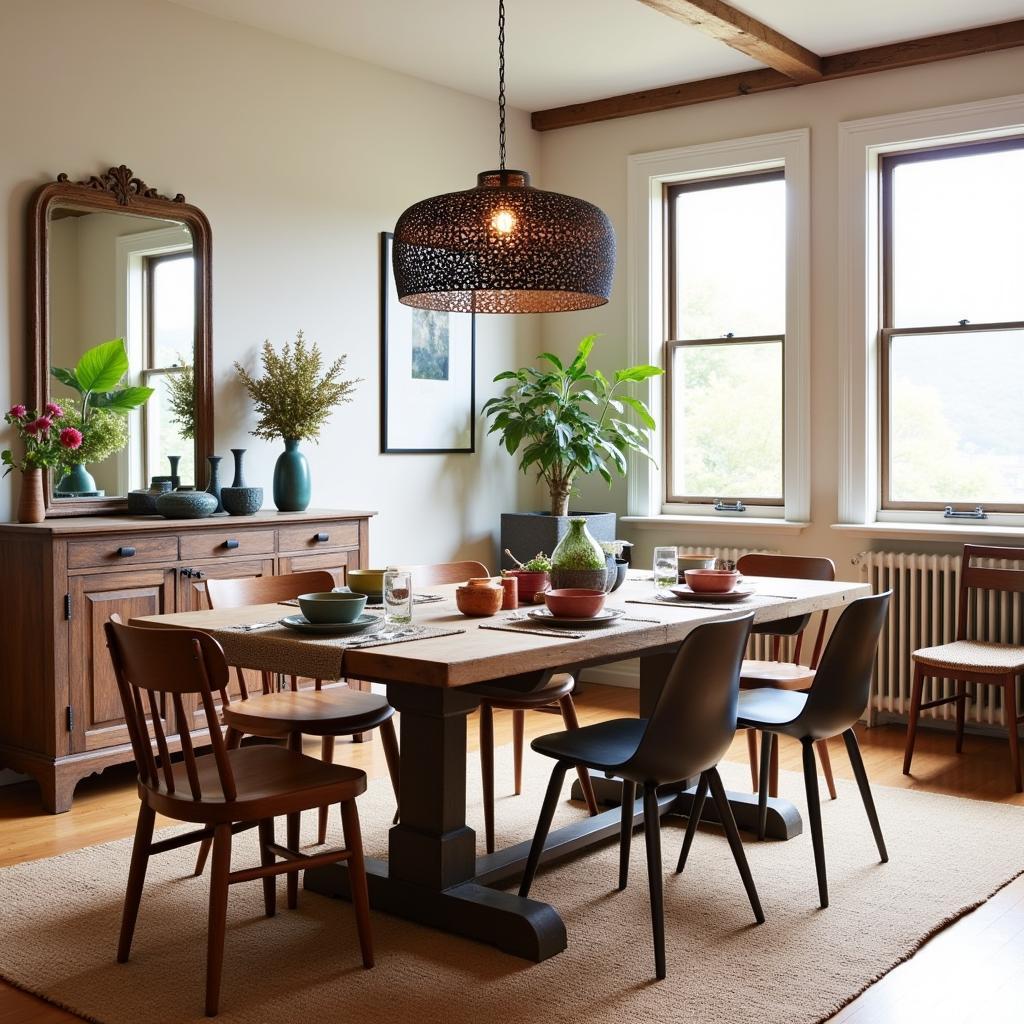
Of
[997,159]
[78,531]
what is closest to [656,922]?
[78,531]

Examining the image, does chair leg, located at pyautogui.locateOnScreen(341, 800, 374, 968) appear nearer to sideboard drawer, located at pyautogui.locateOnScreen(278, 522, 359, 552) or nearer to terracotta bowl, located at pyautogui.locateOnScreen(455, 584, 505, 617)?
terracotta bowl, located at pyautogui.locateOnScreen(455, 584, 505, 617)

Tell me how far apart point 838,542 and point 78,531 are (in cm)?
329

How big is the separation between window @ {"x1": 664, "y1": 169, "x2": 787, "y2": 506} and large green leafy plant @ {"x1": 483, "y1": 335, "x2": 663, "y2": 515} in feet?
0.90

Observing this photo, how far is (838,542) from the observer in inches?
219

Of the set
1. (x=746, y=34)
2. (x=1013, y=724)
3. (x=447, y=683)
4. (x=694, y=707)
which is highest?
(x=746, y=34)

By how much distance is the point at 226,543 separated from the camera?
4.53 m

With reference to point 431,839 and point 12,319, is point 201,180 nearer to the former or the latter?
point 12,319

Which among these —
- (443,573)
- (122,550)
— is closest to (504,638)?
(443,573)

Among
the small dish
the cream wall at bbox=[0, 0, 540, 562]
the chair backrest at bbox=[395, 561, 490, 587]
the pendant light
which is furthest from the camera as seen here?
the cream wall at bbox=[0, 0, 540, 562]

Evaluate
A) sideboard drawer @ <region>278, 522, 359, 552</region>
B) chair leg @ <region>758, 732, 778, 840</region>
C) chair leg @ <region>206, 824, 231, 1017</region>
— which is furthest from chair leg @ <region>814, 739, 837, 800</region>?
chair leg @ <region>206, 824, 231, 1017</region>

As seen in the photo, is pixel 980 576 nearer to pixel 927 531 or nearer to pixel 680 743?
pixel 927 531

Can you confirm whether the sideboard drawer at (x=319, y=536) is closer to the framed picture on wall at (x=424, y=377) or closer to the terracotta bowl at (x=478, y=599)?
the framed picture on wall at (x=424, y=377)

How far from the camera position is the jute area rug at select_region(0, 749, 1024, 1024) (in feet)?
8.54

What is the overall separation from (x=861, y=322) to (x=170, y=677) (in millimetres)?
3889
